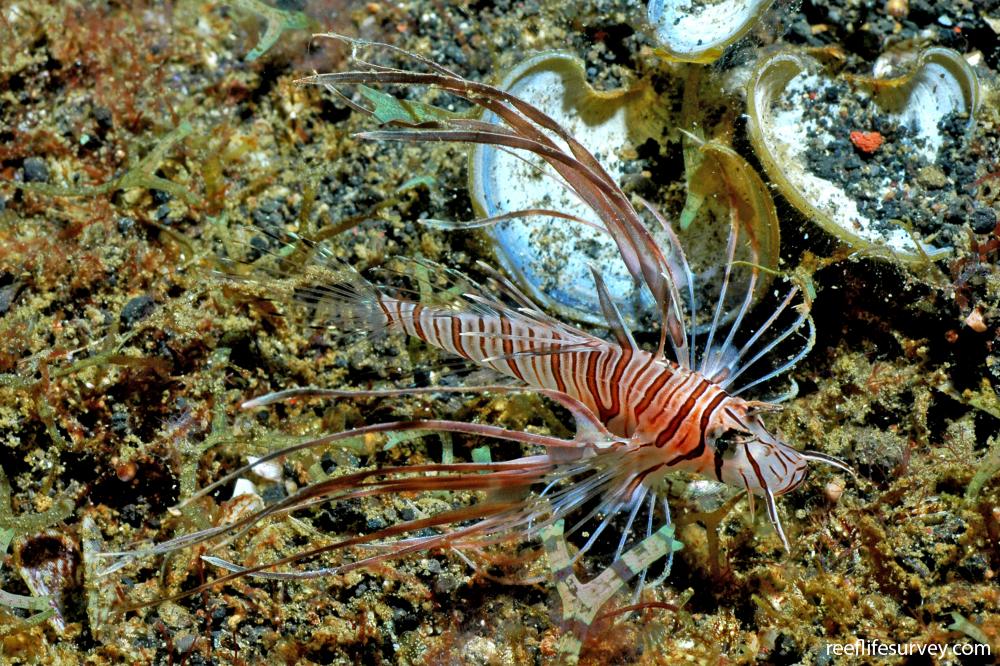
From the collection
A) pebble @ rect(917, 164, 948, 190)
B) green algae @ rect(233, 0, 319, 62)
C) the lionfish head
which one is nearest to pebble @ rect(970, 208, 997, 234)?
pebble @ rect(917, 164, 948, 190)

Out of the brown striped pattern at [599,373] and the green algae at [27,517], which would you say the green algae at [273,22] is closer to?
the brown striped pattern at [599,373]

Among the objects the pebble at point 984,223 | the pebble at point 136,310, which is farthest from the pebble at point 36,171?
the pebble at point 984,223

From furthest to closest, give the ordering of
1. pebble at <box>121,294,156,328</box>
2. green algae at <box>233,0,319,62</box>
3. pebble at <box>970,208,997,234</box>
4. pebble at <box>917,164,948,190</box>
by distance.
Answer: green algae at <box>233,0,319,62</box> → pebble at <box>121,294,156,328</box> → pebble at <box>917,164,948,190</box> → pebble at <box>970,208,997,234</box>

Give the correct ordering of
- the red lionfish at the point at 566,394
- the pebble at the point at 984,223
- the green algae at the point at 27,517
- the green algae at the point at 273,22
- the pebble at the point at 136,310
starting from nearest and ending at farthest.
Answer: the red lionfish at the point at 566,394, the green algae at the point at 27,517, the pebble at the point at 984,223, the pebble at the point at 136,310, the green algae at the point at 273,22

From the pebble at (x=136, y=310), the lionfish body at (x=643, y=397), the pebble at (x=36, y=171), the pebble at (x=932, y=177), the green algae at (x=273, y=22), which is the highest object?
the green algae at (x=273, y=22)

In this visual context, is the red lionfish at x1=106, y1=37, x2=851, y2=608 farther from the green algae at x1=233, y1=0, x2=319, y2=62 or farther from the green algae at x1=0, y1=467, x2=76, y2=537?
the green algae at x1=233, y1=0, x2=319, y2=62

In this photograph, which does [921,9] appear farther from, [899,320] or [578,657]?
[578,657]

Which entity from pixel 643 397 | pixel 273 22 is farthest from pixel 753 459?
pixel 273 22

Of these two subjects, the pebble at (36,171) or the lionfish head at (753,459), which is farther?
the pebble at (36,171)

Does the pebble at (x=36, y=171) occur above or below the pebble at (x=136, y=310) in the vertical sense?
above
